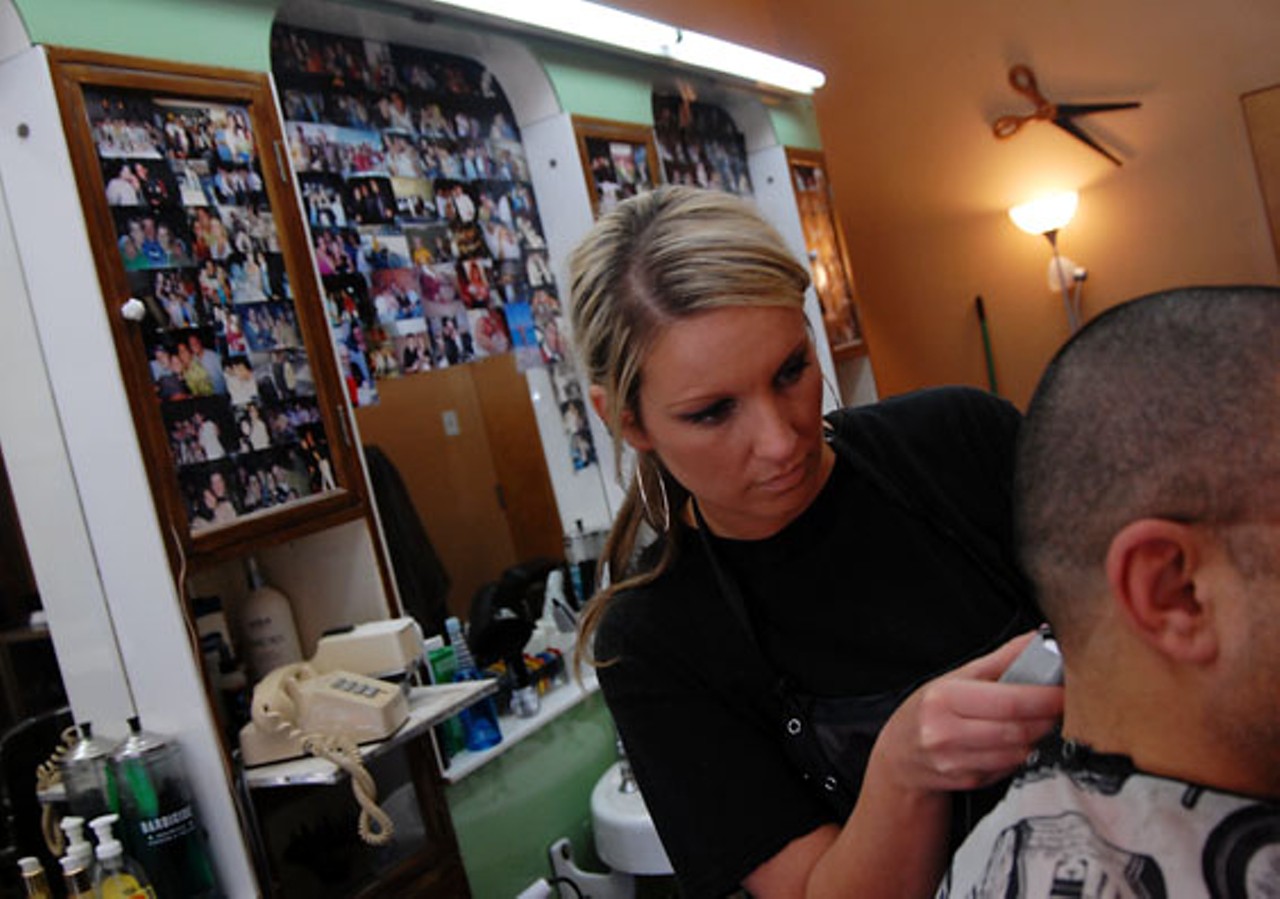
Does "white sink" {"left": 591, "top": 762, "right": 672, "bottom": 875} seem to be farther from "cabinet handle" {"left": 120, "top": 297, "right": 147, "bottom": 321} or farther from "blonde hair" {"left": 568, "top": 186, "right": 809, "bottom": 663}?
"cabinet handle" {"left": 120, "top": 297, "right": 147, "bottom": 321}

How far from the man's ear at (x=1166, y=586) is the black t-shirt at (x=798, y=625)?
444 millimetres

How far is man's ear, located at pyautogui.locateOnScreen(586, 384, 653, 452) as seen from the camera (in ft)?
4.42

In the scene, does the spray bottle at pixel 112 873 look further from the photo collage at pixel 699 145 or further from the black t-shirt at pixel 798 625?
the photo collage at pixel 699 145

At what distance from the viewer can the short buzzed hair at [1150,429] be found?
0.77m

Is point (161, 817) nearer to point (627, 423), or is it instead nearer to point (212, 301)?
point (212, 301)

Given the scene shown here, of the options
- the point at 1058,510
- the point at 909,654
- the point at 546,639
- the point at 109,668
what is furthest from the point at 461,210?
the point at 1058,510

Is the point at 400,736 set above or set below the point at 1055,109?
below

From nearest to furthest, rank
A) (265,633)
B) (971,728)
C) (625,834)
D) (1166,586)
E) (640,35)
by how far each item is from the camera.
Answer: (1166,586)
(971,728)
(265,633)
(625,834)
(640,35)

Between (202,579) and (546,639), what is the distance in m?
1.03

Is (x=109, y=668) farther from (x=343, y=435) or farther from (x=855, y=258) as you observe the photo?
(x=855, y=258)

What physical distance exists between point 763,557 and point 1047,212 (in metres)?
3.99

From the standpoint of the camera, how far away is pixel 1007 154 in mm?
4883

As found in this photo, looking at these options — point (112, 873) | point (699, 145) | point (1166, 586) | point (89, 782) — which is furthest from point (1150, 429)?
point (699, 145)

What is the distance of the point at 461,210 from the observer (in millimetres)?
3047
